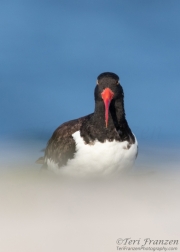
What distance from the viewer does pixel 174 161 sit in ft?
Answer: 22.7

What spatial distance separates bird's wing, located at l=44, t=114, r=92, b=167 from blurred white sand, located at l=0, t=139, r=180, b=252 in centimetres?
37

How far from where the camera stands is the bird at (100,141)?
5938 millimetres

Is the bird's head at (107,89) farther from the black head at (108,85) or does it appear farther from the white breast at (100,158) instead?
the white breast at (100,158)

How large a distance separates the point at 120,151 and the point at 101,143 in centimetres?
25

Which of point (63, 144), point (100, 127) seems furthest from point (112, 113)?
point (63, 144)

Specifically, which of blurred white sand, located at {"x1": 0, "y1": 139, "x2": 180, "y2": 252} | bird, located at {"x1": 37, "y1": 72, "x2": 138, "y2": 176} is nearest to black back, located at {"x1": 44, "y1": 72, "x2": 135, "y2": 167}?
bird, located at {"x1": 37, "y1": 72, "x2": 138, "y2": 176}

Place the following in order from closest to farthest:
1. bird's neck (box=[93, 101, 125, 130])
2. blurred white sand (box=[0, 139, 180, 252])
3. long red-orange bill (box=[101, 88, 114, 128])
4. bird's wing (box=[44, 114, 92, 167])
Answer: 1. blurred white sand (box=[0, 139, 180, 252])
2. long red-orange bill (box=[101, 88, 114, 128])
3. bird's wing (box=[44, 114, 92, 167])
4. bird's neck (box=[93, 101, 125, 130])

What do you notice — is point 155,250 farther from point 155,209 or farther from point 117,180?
point 117,180

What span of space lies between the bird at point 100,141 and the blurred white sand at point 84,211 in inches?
7.3

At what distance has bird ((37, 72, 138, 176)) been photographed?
5.94 m

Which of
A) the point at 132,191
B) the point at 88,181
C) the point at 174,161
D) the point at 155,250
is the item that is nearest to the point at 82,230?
the point at 155,250

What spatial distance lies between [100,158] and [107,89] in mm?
888

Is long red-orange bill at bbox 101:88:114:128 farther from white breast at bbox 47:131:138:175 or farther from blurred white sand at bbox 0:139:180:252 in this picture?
blurred white sand at bbox 0:139:180:252

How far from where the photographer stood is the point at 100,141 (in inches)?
237
